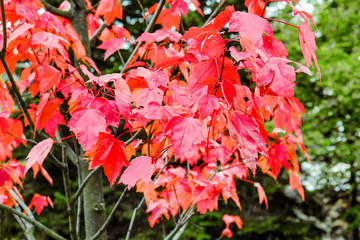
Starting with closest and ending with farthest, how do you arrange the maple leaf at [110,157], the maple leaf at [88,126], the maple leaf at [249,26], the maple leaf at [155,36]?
the maple leaf at [249,26]
the maple leaf at [88,126]
the maple leaf at [110,157]
the maple leaf at [155,36]

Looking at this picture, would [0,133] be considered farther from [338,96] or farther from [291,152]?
[338,96]

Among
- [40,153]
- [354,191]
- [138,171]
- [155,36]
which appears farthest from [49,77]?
[354,191]

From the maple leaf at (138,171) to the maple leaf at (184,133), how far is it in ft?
0.50

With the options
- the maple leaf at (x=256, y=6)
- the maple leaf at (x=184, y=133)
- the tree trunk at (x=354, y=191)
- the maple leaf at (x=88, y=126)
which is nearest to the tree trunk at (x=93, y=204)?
the maple leaf at (x=88, y=126)

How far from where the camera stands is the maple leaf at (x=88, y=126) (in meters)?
0.82

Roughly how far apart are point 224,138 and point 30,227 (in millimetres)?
1379

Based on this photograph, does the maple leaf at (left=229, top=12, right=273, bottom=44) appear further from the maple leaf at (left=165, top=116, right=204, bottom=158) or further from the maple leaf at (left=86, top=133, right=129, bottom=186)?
the maple leaf at (left=86, top=133, right=129, bottom=186)

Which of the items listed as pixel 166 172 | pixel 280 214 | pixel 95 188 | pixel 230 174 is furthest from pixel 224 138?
pixel 280 214

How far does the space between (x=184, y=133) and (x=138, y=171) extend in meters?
0.21

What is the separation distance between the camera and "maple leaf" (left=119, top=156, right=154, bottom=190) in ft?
2.75

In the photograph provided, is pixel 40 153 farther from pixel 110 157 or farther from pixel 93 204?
pixel 93 204

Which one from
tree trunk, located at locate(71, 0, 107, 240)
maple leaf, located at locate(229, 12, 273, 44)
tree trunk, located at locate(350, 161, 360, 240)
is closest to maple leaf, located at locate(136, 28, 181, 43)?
maple leaf, located at locate(229, 12, 273, 44)

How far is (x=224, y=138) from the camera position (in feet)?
7.13

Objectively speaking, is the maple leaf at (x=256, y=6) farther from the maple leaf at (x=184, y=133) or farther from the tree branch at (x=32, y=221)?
the tree branch at (x=32, y=221)
